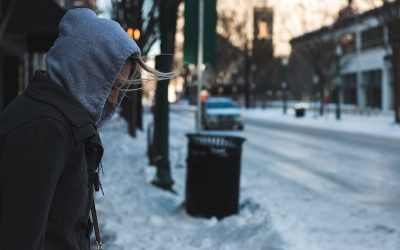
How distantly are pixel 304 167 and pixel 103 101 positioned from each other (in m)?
12.7

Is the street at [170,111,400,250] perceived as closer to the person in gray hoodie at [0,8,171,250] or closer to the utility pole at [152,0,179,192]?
the utility pole at [152,0,179,192]

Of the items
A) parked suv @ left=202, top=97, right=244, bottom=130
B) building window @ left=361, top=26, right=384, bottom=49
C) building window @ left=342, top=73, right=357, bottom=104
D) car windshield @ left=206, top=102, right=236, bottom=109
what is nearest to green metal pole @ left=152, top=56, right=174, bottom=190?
parked suv @ left=202, top=97, right=244, bottom=130

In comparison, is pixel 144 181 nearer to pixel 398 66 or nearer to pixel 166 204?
pixel 166 204

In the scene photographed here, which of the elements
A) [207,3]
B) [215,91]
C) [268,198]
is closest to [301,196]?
[268,198]

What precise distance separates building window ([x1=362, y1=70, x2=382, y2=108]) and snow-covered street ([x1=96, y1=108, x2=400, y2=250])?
5351cm

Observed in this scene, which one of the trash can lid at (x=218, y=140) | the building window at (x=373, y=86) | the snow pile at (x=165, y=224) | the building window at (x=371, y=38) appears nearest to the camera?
the snow pile at (x=165, y=224)

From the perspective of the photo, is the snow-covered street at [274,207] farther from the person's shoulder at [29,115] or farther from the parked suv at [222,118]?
the parked suv at [222,118]

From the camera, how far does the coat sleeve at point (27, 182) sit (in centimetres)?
164

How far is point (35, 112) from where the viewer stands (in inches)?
67.1

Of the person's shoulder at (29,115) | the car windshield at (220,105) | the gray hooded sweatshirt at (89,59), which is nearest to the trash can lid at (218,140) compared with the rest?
the gray hooded sweatshirt at (89,59)

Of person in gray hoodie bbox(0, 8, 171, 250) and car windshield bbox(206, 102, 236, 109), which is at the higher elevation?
car windshield bbox(206, 102, 236, 109)

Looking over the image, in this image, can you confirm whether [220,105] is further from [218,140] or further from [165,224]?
[165,224]

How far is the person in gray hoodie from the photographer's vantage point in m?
1.64

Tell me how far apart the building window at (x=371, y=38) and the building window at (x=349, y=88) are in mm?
7474
